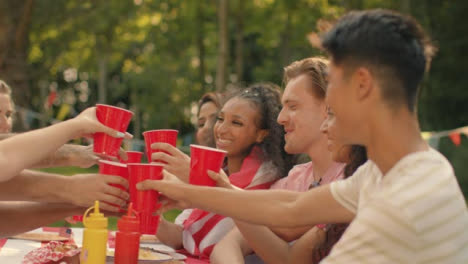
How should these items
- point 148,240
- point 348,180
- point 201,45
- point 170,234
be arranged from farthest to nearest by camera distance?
point 201,45 < point 148,240 < point 170,234 < point 348,180

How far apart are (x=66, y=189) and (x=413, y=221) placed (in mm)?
1624

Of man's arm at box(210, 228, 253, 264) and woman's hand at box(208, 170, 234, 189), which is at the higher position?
woman's hand at box(208, 170, 234, 189)

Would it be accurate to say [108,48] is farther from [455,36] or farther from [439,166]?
[439,166]

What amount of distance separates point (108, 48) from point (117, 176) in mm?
29094

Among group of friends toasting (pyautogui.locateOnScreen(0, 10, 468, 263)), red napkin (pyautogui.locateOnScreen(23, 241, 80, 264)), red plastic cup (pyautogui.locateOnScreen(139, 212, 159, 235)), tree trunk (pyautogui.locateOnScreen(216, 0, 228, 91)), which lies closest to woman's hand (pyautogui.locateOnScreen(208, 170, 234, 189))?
group of friends toasting (pyautogui.locateOnScreen(0, 10, 468, 263))

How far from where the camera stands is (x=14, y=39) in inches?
702

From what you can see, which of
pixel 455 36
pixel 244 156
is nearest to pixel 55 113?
pixel 455 36

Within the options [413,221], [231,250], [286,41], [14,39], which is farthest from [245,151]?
[286,41]

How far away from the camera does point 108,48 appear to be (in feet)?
102

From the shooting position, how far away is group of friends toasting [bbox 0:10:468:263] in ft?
5.88

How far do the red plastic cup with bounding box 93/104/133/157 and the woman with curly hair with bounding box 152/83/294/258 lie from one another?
114cm

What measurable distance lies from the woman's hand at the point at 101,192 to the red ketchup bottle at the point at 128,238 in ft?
0.42

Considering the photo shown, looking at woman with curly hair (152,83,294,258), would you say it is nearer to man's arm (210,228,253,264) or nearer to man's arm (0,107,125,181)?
man's arm (210,228,253,264)

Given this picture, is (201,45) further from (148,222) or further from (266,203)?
(266,203)
